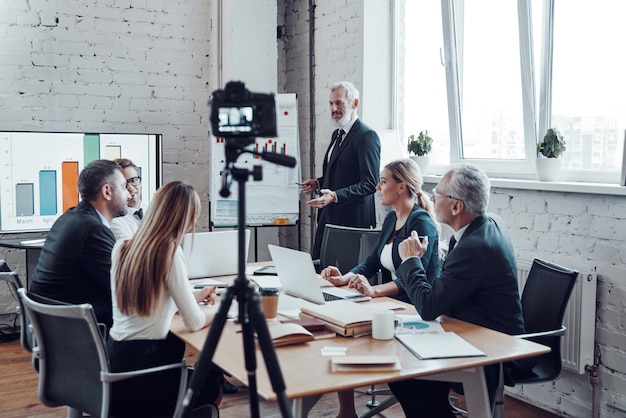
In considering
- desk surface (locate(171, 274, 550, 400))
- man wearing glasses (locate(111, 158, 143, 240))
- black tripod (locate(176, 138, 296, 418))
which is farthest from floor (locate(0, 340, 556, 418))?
black tripod (locate(176, 138, 296, 418))

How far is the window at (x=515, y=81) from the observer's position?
10.7 ft

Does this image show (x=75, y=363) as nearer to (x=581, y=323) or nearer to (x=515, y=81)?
(x=581, y=323)

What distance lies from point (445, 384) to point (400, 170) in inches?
42.1

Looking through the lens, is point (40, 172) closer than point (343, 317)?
No

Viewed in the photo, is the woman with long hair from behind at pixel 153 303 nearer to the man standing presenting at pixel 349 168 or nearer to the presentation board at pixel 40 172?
the man standing presenting at pixel 349 168

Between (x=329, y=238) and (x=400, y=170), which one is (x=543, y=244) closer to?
(x=400, y=170)

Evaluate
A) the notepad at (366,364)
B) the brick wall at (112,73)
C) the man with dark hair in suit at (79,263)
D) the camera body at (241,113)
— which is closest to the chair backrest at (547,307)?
the notepad at (366,364)

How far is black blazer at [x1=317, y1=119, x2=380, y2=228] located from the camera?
13.2ft

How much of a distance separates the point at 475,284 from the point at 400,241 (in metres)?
0.79

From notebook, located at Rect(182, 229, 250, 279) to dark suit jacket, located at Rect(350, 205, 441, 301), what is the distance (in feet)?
1.94

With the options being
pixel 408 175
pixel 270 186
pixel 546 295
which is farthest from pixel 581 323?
pixel 270 186

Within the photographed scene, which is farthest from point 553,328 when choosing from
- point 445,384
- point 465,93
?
point 465,93

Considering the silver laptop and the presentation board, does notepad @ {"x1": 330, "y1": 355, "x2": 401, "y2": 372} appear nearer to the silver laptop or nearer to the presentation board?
the silver laptop

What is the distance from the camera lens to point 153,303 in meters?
2.17
